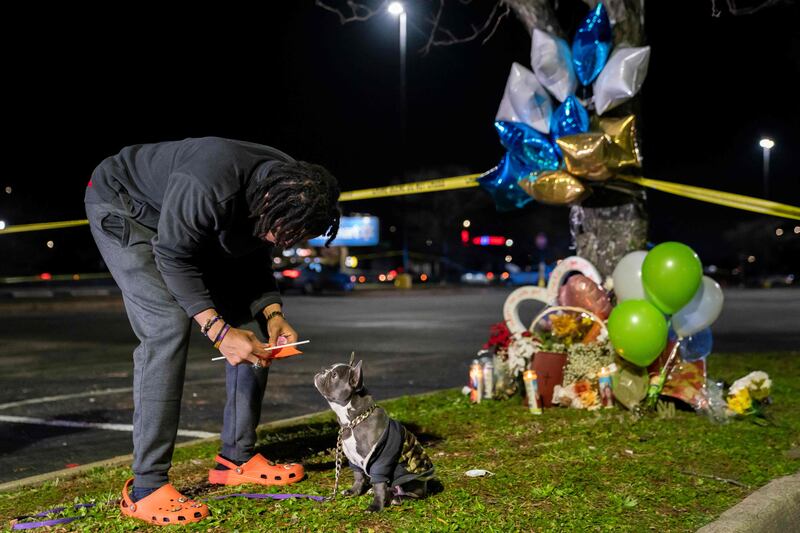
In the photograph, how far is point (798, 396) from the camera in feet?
21.0

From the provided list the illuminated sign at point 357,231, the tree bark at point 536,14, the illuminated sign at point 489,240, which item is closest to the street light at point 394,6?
the tree bark at point 536,14

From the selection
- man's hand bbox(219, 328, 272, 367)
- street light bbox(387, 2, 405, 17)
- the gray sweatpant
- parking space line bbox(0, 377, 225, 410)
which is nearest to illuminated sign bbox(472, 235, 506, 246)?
street light bbox(387, 2, 405, 17)

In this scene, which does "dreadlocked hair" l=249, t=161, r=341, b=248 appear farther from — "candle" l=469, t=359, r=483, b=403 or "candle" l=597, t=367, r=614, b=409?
"candle" l=469, t=359, r=483, b=403

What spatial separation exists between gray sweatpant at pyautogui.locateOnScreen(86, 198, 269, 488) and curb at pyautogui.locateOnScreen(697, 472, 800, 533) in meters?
2.24

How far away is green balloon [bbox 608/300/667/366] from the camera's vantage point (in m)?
5.20

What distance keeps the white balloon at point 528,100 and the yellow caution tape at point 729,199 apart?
2.78ft

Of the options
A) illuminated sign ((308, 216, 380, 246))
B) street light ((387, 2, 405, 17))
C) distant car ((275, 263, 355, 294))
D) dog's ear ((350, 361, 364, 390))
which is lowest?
distant car ((275, 263, 355, 294))

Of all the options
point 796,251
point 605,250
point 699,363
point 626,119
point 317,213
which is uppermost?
point 626,119

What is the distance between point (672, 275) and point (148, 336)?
3409 millimetres

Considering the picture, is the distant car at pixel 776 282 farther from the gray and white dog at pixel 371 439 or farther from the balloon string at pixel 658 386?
the gray and white dog at pixel 371 439

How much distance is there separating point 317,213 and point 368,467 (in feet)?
3.64

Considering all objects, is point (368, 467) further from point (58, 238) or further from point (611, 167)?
point (58, 238)

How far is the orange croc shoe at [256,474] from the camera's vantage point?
384 centimetres

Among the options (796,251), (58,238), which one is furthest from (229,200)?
(796,251)
